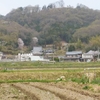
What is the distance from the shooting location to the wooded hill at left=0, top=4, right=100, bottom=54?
7936 centimetres

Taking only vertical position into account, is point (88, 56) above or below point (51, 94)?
above

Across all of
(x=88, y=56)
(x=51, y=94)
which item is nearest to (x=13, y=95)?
(x=51, y=94)

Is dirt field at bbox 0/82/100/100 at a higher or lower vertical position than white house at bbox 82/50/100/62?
lower

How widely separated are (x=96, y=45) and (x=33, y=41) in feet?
64.2

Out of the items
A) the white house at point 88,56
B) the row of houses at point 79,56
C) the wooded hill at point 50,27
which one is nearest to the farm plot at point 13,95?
the row of houses at point 79,56

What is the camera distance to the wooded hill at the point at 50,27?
79.4 metres

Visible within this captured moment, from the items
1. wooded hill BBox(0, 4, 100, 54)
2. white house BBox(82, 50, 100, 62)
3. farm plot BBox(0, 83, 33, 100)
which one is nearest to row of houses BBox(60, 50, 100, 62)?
white house BBox(82, 50, 100, 62)

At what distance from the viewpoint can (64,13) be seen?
360 ft

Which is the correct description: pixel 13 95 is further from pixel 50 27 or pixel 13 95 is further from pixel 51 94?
pixel 50 27

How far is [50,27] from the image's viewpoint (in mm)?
88000

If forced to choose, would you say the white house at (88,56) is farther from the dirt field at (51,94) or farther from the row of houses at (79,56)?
the dirt field at (51,94)

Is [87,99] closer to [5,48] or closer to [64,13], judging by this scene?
[5,48]

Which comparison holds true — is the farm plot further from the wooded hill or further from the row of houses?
the wooded hill

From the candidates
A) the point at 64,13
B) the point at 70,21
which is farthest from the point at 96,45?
the point at 64,13
